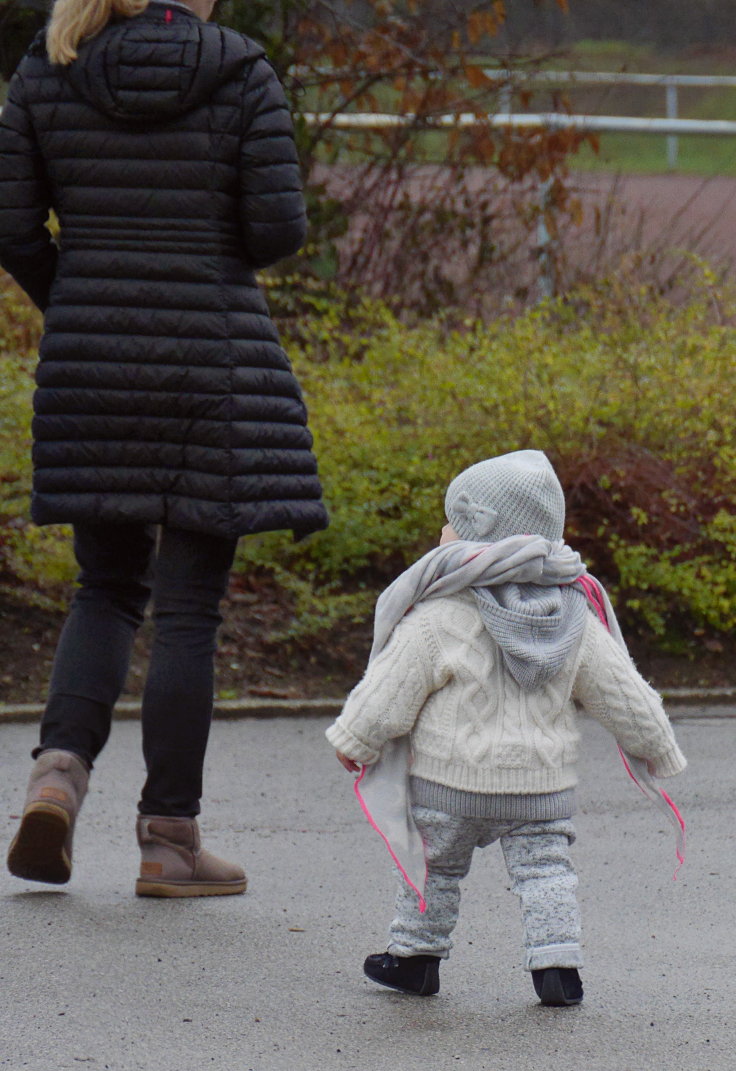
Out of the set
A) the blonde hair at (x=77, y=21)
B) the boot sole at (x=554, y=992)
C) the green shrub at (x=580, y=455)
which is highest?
the blonde hair at (x=77, y=21)

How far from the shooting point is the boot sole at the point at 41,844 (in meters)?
3.27

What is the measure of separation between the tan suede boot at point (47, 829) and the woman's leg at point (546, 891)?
953 millimetres

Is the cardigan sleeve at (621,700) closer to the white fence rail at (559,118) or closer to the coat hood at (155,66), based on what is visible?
the coat hood at (155,66)

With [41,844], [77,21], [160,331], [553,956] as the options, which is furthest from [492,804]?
[77,21]

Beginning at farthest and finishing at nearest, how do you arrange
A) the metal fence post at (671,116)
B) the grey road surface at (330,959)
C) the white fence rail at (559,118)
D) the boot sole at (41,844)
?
1. the metal fence post at (671,116)
2. the white fence rail at (559,118)
3. the boot sole at (41,844)
4. the grey road surface at (330,959)

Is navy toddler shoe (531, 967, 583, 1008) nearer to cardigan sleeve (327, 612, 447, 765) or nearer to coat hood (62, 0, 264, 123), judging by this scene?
cardigan sleeve (327, 612, 447, 765)

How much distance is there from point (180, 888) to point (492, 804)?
3.12ft

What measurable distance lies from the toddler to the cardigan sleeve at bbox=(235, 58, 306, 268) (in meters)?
0.79

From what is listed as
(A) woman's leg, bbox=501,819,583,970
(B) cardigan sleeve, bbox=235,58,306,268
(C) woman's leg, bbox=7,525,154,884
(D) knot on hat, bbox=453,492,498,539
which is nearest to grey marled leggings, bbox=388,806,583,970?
(A) woman's leg, bbox=501,819,583,970

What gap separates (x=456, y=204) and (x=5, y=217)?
6.75 m

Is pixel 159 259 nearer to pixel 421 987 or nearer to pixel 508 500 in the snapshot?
pixel 508 500

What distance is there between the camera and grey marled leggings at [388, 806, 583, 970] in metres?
2.80

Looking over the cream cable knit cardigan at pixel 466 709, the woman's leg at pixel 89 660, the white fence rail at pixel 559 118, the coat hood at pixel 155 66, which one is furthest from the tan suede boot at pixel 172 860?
the white fence rail at pixel 559 118

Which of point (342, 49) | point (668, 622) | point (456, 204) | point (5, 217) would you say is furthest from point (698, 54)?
point (5, 217)
